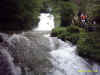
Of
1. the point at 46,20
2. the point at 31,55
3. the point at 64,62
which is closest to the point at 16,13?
the point at 31,55

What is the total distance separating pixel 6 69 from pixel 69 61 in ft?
9.09

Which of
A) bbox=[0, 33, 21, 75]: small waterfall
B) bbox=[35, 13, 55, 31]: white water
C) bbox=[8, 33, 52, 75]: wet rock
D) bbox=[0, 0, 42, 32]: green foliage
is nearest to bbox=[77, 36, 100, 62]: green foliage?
bbox=[8, 33, 52, 75]: wet rock

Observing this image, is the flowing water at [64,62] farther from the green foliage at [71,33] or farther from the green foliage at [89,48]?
the green foliage at [71,33]

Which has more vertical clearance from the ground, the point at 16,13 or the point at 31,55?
the point at 16,13

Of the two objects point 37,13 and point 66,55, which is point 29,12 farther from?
point 66,55

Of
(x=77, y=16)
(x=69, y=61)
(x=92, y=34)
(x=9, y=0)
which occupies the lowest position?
(x=69, y=61)

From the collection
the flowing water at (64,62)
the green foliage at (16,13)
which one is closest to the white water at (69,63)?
the flowing water at (64,62)

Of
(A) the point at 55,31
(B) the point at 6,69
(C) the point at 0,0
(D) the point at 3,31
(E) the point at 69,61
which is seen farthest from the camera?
(A) the point at 55,31

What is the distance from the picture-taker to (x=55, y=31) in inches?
390

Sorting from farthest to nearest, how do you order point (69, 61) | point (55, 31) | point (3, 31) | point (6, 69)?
point (55, 31) → point (3, 31) → point (69, 61) → point (6, 69)

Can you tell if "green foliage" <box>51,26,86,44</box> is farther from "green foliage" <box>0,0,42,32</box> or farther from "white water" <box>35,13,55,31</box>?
"green foliage" <box>0,0,42,32</box>

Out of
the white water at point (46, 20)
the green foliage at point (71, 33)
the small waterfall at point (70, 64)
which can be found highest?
the white water at point (46, 20)

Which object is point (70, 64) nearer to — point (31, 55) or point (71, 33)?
point (31, 55)

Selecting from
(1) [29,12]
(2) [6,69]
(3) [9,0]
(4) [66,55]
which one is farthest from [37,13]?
(2) [6,69]
